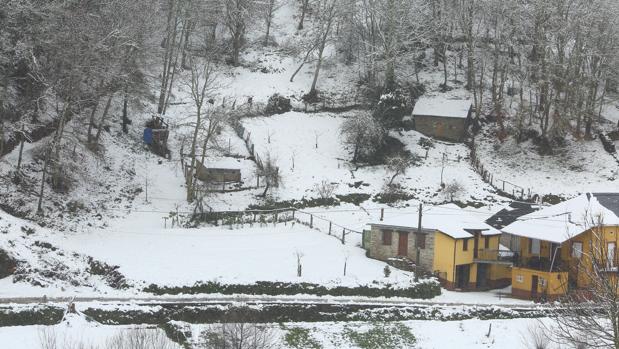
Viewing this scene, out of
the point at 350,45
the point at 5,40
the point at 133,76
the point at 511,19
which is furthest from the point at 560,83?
the point at 5,40

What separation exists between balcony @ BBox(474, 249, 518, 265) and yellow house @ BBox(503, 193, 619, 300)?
674 mm

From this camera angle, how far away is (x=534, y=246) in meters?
45.7

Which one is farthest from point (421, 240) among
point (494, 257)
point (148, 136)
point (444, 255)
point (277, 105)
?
point (277, 105)

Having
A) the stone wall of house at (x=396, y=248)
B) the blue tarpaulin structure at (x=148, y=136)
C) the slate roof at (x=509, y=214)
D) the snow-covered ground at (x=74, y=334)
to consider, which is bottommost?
the snow-covered ground at (x=74, y=334)

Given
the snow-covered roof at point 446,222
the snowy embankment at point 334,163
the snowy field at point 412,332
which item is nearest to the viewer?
the snowy field at point 412,332

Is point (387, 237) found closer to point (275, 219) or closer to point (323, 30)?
point (275, 219)

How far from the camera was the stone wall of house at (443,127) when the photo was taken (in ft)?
210

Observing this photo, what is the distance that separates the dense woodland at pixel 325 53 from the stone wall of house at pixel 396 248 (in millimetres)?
15181

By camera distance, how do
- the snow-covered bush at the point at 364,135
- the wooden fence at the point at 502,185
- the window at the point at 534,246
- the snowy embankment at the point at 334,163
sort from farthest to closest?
1. the snow-covered bush at the point at 364,135
2. the wooden fence at the point at 502,185
3. the snowy embankment at the point at 334,163
4. the window at the point at 534,246

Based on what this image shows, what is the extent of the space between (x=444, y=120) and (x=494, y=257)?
2103cm

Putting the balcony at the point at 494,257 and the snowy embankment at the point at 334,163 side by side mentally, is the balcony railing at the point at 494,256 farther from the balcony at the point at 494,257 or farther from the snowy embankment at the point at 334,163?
the snowy embankment at the point at 334,163

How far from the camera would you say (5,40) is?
138 feet

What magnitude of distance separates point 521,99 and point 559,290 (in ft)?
86.1

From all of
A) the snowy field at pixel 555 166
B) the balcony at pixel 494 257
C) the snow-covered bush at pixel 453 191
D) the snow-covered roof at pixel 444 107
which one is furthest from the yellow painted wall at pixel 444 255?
the snow-covered roof at pixel 444 107
